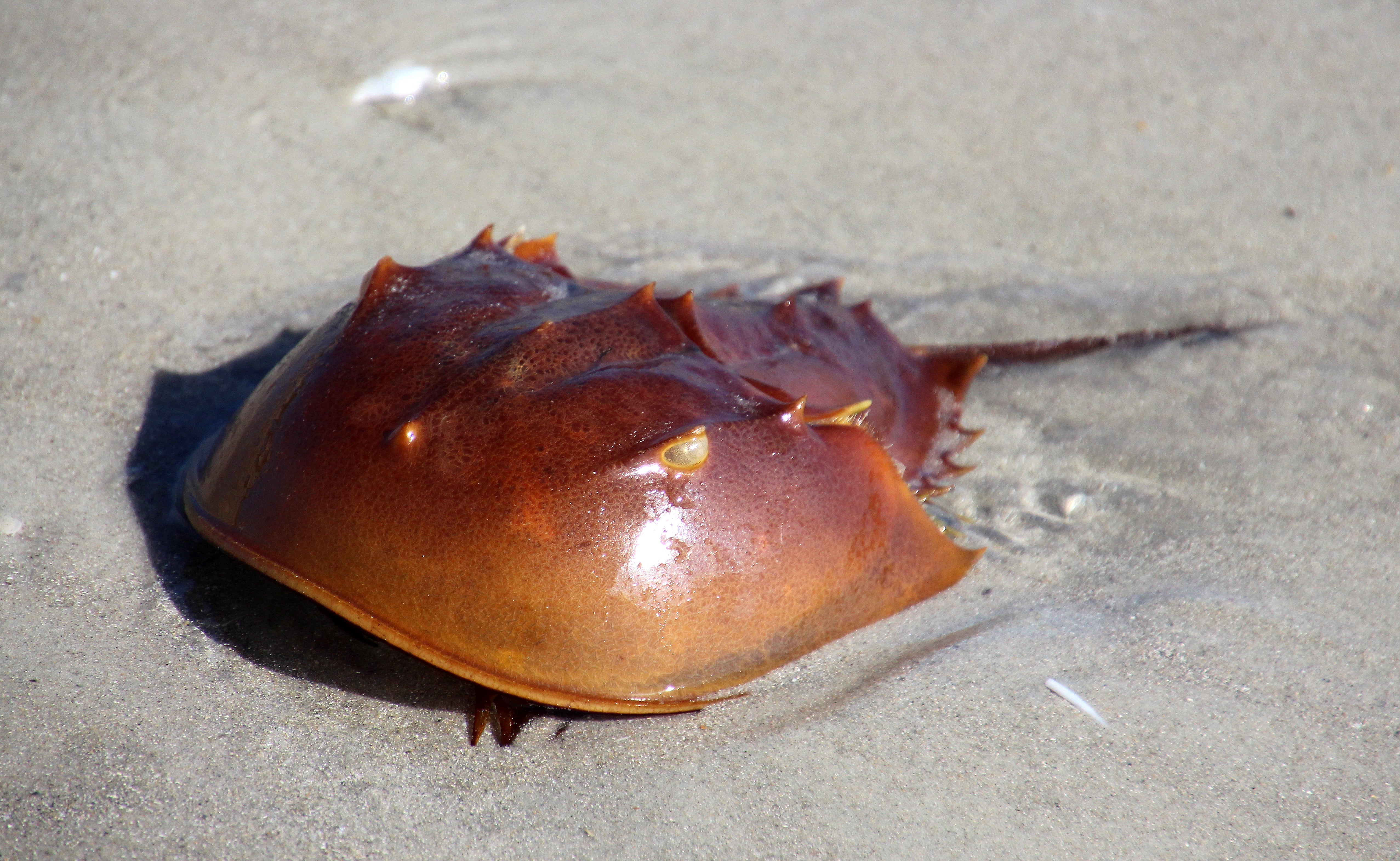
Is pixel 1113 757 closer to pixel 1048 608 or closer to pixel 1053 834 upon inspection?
pixel 1053 834

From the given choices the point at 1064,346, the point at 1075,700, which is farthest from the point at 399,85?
the point at 1075,700

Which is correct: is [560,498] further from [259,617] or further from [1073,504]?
[1073,504]

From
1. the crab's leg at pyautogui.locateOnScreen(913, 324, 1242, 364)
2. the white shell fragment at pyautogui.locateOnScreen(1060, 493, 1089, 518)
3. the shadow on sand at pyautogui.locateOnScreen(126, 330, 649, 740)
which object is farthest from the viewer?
the crab's leg at pyautogui.locateOnScreen(913, 324, 1242, 364)

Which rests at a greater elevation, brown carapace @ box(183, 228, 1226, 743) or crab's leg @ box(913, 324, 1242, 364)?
brown carapace @ box(183, 228, 1226, 743)

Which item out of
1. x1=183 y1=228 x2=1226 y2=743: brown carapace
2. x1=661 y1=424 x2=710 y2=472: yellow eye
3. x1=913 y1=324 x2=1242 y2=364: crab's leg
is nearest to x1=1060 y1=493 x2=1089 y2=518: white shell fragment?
x1=913 y1=324 x2=1242 y2=364: crab's leg

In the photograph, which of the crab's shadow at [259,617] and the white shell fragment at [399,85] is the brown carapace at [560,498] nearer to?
the crab's shadow at [259,617]

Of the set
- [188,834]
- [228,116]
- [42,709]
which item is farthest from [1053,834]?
[228,116]

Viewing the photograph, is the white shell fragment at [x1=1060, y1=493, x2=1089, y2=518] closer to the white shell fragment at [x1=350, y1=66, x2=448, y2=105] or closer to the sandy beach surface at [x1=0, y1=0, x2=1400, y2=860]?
the sandy beach surface at [x1=0, y1=0, x2=1400, y2=860]
